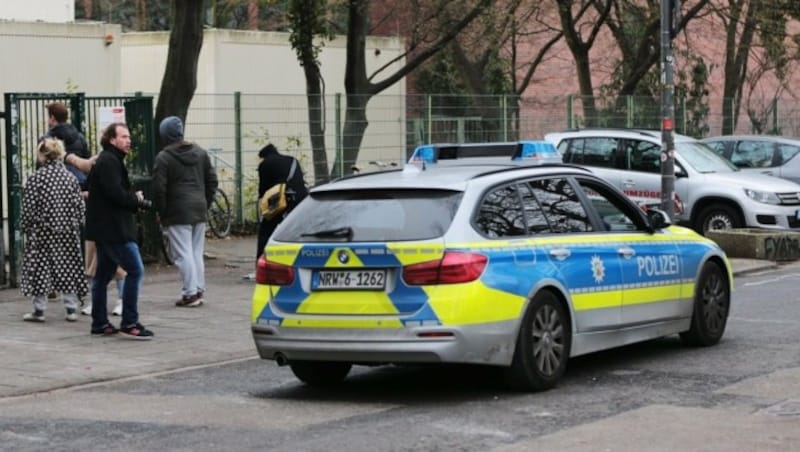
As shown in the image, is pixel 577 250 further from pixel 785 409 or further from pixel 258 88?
pixel 258 88

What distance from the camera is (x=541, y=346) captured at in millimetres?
9891

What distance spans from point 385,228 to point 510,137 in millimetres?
18531

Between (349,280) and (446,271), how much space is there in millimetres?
656

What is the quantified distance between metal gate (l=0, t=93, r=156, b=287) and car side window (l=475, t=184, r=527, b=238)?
7.36m

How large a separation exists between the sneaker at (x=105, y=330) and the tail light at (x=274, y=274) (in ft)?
10.4

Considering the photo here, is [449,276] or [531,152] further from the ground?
[531,152]

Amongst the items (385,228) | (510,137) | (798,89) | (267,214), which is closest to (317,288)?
Result: (385,228)

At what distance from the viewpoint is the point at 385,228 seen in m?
9.70

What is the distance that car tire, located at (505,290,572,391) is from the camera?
969cm

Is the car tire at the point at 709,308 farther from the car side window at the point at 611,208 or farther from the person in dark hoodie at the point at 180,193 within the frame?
the person in dark hoodie at the point at 180,193

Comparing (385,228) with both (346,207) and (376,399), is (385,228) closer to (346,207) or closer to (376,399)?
(346,207)

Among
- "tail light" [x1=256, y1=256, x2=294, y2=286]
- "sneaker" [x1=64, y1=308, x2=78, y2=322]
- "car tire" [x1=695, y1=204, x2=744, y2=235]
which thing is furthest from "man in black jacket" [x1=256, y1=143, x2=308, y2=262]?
"car tire" [x1=695, y1=204, x2=744, y2=235]

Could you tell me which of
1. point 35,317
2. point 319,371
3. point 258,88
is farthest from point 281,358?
point 258,88

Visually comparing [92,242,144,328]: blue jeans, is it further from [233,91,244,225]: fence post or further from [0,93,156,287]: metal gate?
[233,91,244,225]: fence post
